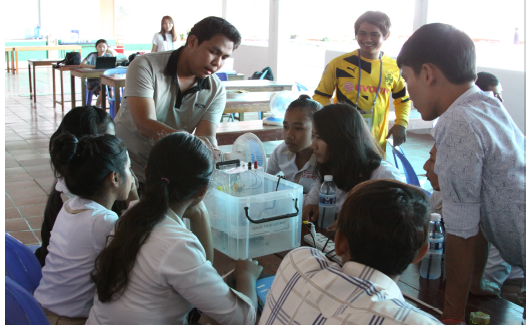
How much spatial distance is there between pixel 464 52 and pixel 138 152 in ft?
4.84

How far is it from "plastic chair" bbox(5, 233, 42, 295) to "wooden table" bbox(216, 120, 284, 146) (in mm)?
2163

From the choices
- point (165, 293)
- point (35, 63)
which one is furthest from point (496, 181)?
point (35, 63)

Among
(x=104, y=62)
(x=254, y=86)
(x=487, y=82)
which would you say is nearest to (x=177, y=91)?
(x=487, y=82)

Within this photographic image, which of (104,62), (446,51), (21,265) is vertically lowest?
(21,265)

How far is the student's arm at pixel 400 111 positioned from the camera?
116 inches

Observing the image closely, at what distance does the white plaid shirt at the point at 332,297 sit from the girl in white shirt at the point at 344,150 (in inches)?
39.0

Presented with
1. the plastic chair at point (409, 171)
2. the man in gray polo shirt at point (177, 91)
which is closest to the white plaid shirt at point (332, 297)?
the man in gray polo shirt at point (177, 91)

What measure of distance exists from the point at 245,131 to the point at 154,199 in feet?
8.48

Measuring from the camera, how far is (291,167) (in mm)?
2443

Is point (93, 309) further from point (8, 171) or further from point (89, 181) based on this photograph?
point (8, 171)

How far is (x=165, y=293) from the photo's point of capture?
4.02 feet

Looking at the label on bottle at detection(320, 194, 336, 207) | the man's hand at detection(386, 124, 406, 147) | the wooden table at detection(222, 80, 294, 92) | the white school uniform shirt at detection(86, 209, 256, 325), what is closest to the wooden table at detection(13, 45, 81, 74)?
the wooden table at detection(222, 80, 294, 92)

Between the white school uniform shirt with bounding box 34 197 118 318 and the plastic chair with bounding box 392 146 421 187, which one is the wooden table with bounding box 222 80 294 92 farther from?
the white school uniform shirt with bounding box 34 197 118 318

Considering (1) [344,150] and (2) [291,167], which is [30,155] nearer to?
(2) [291,167]
